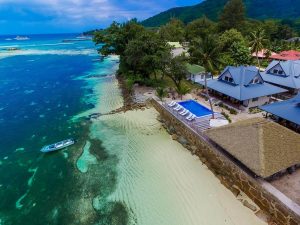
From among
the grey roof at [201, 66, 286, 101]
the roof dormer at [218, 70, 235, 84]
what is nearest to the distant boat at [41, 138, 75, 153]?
the grey roof at [201, 66, 286, 101]

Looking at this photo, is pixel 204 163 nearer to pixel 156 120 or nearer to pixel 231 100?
pixel 156 120

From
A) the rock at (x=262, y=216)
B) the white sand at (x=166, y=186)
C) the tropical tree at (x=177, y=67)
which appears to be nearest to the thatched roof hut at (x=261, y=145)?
the rock at (x=262, y=216)

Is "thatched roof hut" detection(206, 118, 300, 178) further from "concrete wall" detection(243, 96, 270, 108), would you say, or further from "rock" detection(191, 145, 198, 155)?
"concrete wall" detection(243, 96, 270, 108)

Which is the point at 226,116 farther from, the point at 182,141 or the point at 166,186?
the point at 166,186

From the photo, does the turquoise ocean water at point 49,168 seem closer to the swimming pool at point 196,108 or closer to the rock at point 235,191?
the rock at point 235,191

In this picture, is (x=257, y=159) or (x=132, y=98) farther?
(x=132, y=98)

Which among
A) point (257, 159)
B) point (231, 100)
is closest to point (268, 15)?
point (231, 100)
